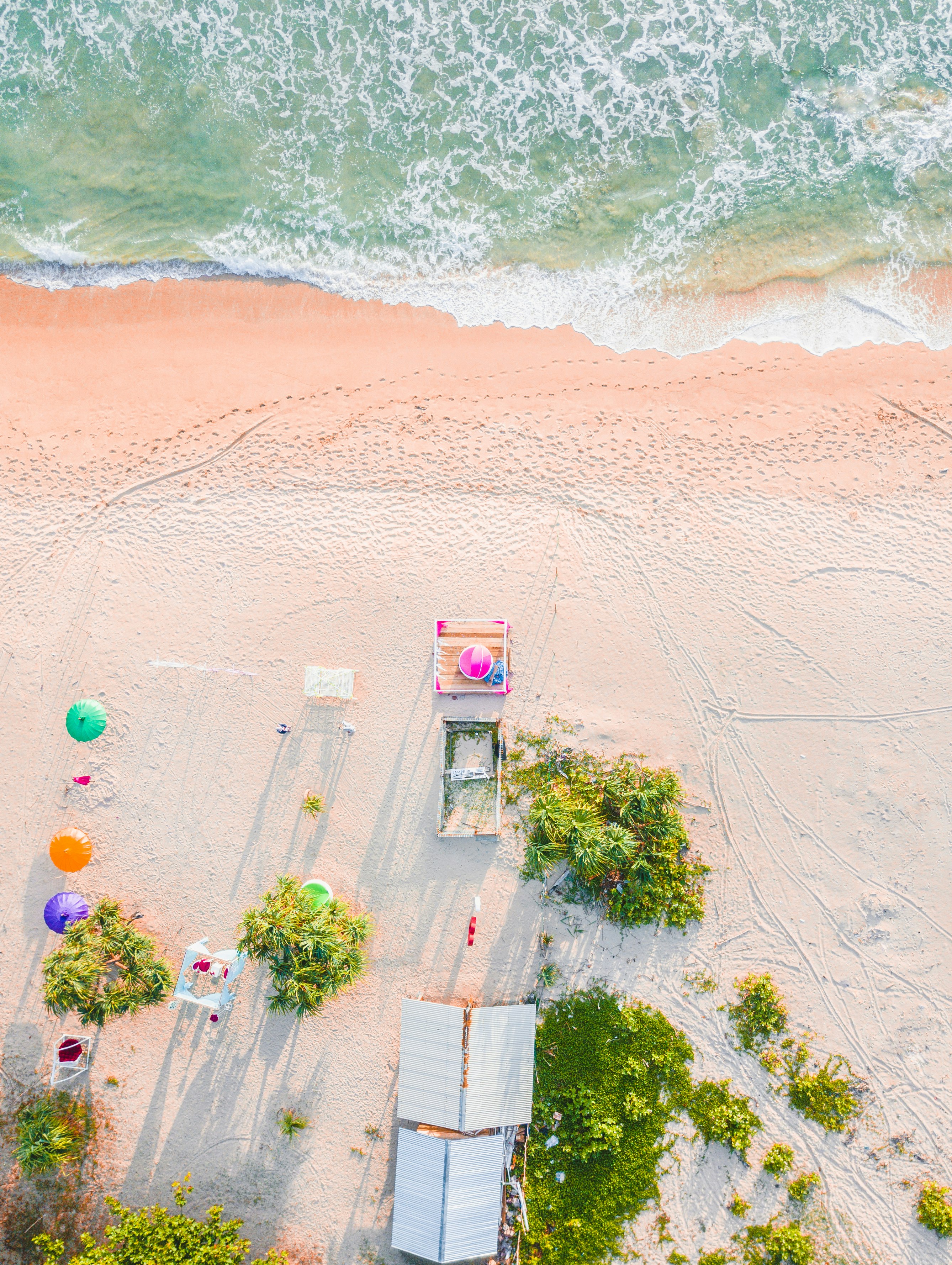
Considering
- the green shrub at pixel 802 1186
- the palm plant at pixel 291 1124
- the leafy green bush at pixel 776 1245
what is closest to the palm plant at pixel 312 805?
the palm plant at pixel 291 1124

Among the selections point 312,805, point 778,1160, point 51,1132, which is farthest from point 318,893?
point 778,1160

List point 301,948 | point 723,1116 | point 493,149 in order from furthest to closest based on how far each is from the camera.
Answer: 1. point 493,149
2. point 723,1116
3. point 301,948

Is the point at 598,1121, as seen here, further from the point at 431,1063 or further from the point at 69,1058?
the point at 69,1058

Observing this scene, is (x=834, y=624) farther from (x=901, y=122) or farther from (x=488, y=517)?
(x=901, y=122)

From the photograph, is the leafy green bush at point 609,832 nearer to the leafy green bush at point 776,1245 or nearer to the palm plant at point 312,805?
the palm plant at point 312,805

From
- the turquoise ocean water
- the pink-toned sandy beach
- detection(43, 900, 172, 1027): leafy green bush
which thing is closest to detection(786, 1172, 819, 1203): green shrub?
the pink-toned sandy beach

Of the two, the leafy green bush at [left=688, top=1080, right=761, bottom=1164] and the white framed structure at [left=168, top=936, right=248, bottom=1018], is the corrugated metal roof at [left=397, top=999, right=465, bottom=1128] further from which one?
the leafy green bush at [left=688, top=1080, right=761, bottom=1164]
